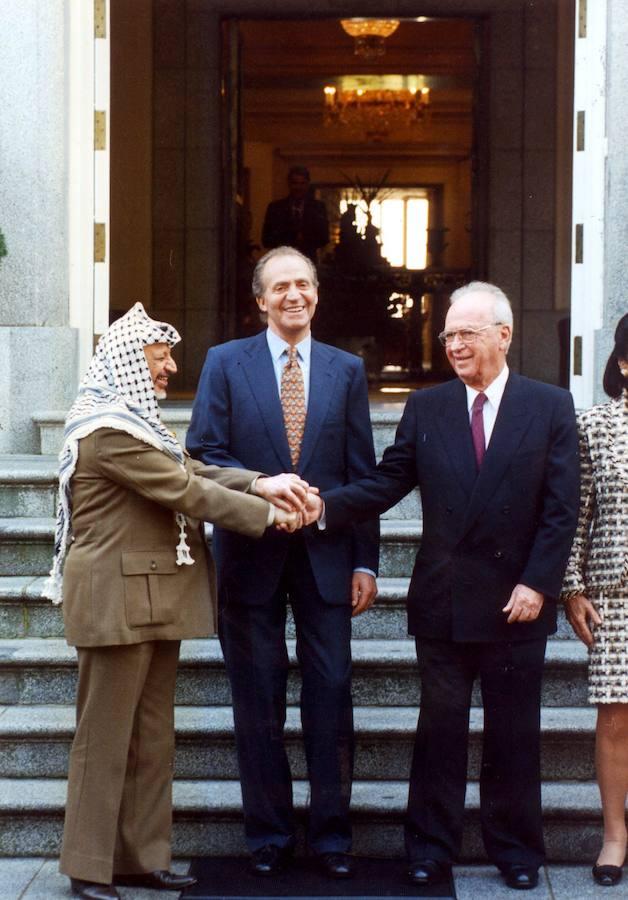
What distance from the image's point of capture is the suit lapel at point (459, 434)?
475 cm

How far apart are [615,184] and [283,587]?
3.52 meters

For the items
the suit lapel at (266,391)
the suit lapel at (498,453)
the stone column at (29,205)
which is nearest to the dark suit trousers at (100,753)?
the suit lapel at (266,391)

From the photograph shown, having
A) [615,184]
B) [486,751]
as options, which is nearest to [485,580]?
[486,751]

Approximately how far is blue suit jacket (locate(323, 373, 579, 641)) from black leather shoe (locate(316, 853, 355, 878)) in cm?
80

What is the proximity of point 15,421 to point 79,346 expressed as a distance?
2.09ft

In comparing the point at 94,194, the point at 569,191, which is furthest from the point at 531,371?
the point at 94,194

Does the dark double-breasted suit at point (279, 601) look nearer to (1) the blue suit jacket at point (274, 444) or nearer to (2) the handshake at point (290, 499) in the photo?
(1) the blue suit jacket at point (274, 444)

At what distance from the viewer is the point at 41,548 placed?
6.18 m

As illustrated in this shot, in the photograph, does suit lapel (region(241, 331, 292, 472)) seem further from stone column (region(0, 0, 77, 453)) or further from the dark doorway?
the dark doorway

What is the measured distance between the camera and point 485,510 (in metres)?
4.70

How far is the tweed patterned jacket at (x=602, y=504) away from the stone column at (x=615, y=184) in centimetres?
260

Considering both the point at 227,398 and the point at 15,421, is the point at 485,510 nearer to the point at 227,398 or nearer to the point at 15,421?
the point at 227,398

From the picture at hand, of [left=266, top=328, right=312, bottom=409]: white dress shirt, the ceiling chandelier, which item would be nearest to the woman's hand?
[left=266, top=328, right=312, bottom=409]: white dress shirt

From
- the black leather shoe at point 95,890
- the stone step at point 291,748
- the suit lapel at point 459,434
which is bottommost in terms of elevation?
the black leather shoe at point 95,890
